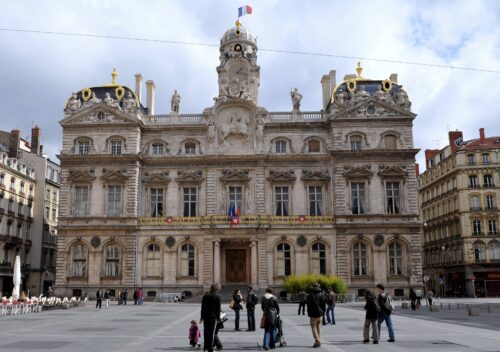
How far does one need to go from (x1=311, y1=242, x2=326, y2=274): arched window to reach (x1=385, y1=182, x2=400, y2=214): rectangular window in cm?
757

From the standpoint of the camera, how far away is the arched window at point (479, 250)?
69625 mm

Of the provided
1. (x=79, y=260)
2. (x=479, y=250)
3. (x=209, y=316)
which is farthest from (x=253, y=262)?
(x=209, y=316)

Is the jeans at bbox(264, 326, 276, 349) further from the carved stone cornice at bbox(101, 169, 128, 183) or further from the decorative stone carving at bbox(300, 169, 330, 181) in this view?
the carved stone cornice at bbox(101, 169, 128, 183)

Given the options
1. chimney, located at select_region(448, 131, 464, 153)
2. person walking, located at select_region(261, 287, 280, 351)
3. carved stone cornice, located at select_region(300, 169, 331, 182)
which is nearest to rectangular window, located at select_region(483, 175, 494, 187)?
chimney, located at select_region(448, 131, 464, 153)

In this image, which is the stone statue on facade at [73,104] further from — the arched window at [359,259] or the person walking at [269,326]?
the person walking at [269,326]

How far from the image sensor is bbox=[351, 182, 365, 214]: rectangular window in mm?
55062

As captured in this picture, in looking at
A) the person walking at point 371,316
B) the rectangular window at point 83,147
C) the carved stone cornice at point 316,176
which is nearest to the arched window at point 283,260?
the carved stone cornice at point 316,176

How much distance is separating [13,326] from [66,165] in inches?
1317

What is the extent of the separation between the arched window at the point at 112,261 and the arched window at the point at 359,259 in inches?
913

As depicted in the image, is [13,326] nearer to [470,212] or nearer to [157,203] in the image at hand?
[157,203]

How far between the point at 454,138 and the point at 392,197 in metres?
27.5

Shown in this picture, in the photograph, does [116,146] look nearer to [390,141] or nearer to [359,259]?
[359,259]

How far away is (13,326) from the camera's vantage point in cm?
2483

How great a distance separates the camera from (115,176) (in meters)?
55.8
